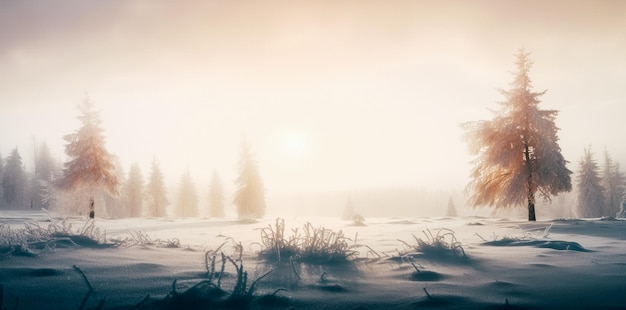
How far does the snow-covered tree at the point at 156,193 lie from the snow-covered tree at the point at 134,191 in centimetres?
215

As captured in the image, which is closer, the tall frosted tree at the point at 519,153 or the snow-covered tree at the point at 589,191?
the tall frosted tree at the point at 519,153

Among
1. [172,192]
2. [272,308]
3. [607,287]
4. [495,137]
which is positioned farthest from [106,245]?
[172,192]

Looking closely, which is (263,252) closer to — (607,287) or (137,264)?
(137,264)

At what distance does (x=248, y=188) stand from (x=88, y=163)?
15736 mm

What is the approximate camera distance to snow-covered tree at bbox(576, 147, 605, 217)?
3953 centimetres

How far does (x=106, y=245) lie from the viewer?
4059 mm

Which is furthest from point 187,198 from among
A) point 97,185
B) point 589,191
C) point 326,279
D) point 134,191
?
point 326,279

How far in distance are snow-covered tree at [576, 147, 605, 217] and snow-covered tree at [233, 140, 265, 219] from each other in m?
35.7

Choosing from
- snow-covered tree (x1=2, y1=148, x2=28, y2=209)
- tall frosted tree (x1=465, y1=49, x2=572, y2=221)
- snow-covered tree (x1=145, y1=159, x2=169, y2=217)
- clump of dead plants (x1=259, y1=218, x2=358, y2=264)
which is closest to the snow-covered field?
clump of dead plants (x1=259, y1=218, x2=358, y2=264)

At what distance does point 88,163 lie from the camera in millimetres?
25547

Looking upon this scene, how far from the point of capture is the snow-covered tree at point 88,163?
25.4 metres

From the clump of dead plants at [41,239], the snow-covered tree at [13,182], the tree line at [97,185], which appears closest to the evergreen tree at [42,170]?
the tree line at [97,185]

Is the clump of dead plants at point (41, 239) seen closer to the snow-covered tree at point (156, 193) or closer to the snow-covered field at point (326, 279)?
the snow-covered field at point (326, 279)

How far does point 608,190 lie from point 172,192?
110175mm
